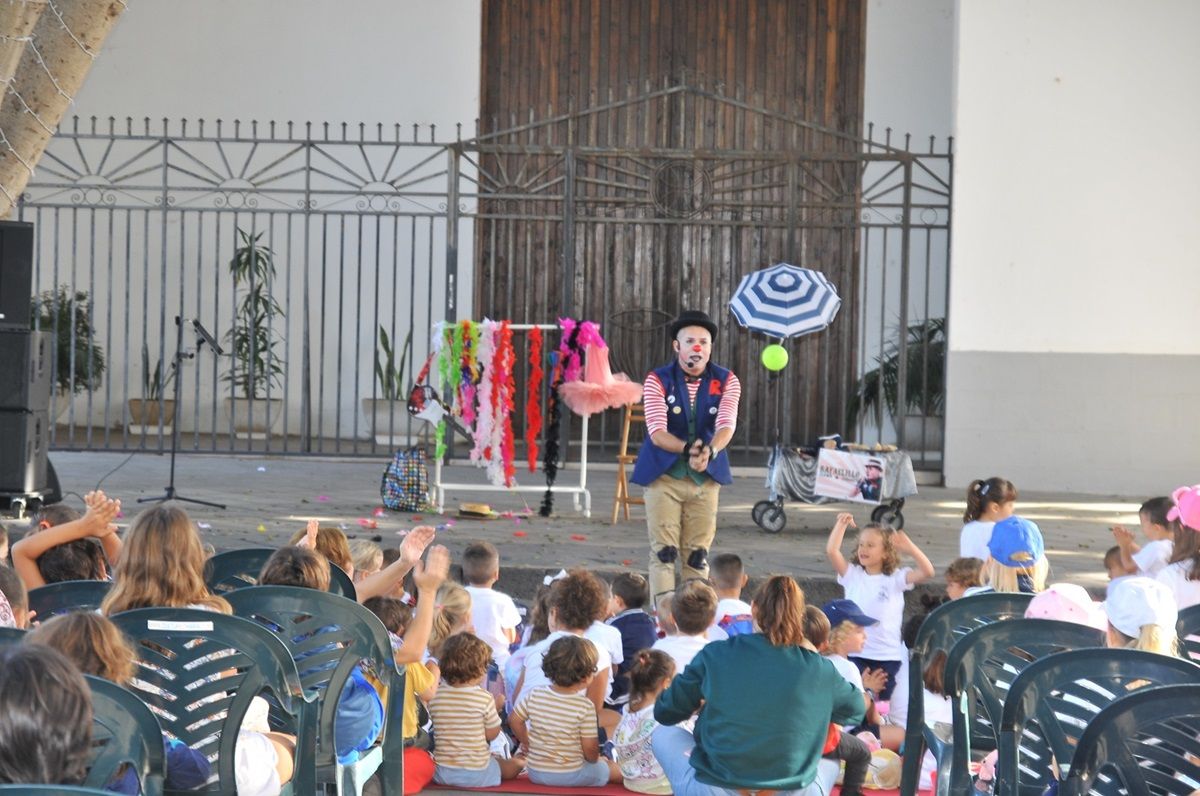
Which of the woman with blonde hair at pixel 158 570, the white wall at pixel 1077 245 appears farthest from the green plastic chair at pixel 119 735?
the white wall at pixel 1077 245

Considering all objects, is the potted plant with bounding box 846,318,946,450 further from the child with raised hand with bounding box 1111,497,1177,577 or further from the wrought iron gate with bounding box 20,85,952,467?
the child with raised hand with bounding box 1111,497,1177,577

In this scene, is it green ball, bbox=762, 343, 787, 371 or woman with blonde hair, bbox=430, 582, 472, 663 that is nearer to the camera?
woman with blonde hair, bbox=430, 582, 472, 663

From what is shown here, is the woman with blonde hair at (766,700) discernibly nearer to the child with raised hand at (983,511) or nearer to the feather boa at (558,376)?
the child with raised hand at (983,511)

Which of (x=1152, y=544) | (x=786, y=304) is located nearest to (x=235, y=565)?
(x=1152, y=544)

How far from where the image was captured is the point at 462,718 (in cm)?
453

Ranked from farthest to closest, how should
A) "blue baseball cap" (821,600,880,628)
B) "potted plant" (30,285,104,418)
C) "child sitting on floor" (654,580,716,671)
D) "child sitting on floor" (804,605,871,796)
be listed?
"potted plant" (30,285,104,418)
"blue baseball cap" (821,600,880,628)
"child sitting on floor" (654,580,716,671)
"child sitting on floor" (804,605,871,796)

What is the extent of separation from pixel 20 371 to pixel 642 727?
5628 millimetres

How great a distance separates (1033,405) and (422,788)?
9.02 metres

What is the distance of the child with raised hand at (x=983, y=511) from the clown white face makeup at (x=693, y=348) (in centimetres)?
144

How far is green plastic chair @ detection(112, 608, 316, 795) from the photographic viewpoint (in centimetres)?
311

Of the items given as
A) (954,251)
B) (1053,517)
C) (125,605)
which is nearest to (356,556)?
(125,605)

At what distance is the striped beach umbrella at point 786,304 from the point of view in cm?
998

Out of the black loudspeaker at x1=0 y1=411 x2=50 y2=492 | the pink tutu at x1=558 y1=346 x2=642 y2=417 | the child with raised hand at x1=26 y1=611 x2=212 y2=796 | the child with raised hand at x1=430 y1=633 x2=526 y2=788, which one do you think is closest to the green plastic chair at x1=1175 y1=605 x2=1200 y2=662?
the child with raised hand at x1=430 y1=633 x2=526 y2=788

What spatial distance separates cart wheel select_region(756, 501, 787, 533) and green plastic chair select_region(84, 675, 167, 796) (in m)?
7.04
